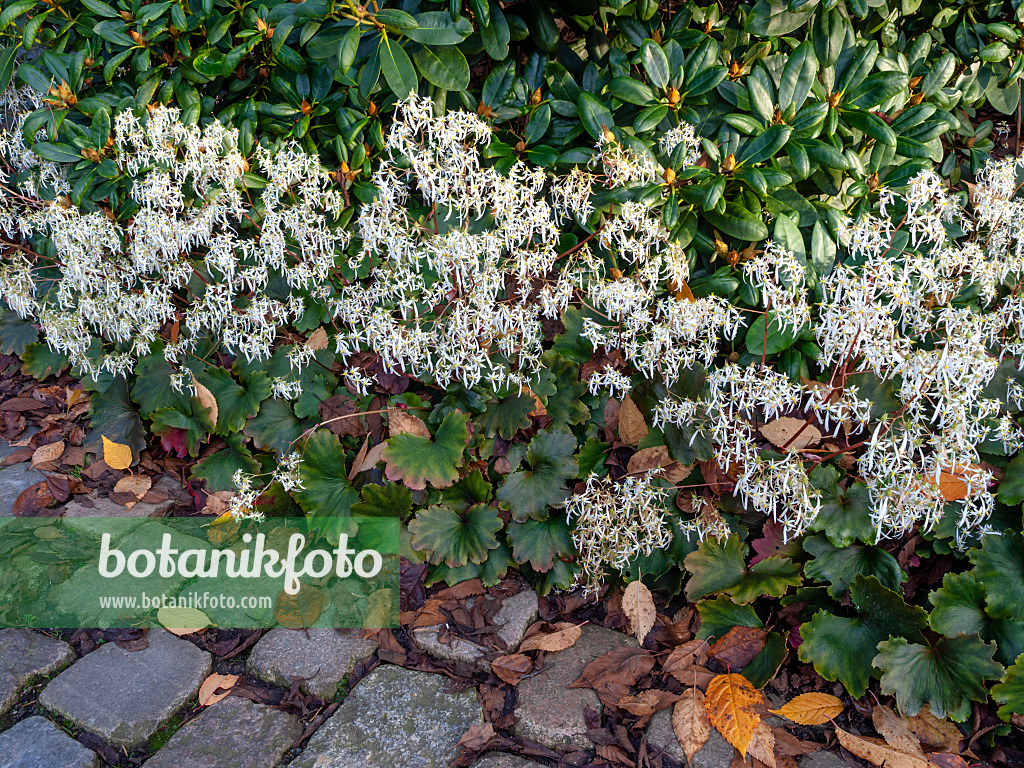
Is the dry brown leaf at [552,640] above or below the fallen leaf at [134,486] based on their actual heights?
above

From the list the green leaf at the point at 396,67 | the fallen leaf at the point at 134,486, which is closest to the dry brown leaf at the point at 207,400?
the fallen leaf at the point at 134,486

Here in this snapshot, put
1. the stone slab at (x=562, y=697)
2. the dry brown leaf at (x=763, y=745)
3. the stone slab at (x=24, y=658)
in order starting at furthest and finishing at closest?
1. the stone slab at (x=24, y=658)
2. the stone slab at (x=562, y=697)
3. the dry brown leaf at (x=763, y=745)

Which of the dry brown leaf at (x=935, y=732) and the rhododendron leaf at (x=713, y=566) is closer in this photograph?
the dry brown leaf at (x=935, y=732)

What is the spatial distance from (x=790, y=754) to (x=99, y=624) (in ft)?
6.89

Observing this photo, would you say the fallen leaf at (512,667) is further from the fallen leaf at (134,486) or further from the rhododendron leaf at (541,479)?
the fallen leaf at (134,486)

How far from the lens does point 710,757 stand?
1789 millimetres

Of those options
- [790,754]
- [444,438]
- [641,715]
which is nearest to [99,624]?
[444,438]

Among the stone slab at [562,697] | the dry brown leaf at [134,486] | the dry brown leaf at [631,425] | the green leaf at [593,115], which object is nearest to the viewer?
the stone slab at [562,697]

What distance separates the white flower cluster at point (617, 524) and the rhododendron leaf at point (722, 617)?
24 cm

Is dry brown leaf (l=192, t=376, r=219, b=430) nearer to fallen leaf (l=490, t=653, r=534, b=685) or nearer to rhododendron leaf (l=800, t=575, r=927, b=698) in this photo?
fallen leaf (l=490, t=653, r=534, b=685)

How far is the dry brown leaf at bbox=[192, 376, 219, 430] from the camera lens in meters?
2.72

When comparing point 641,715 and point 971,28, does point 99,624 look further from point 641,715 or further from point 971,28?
point 971,28

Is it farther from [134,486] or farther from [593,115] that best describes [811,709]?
[134,486]

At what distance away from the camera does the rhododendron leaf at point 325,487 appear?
7.98 ft
